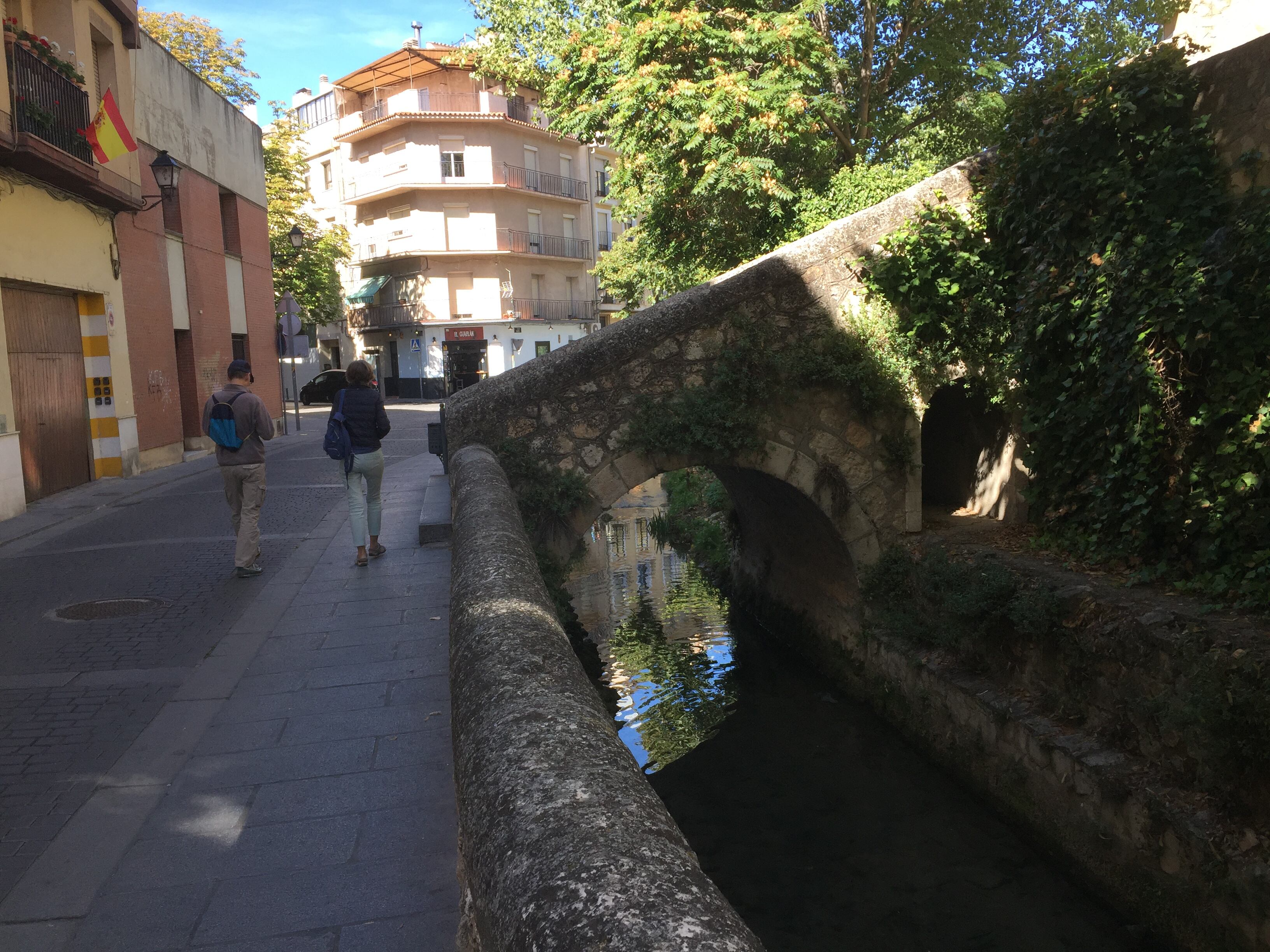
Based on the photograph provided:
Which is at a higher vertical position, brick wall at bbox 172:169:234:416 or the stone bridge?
brick wall at bbox 172:169:234:416

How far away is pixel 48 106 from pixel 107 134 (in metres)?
1.06

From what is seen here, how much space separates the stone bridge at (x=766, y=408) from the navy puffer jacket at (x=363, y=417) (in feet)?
1.88

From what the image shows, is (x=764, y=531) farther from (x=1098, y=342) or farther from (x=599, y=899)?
(x=599, y=899)

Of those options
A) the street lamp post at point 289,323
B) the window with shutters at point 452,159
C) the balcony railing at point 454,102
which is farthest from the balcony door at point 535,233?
the street lamp post at point 289,323

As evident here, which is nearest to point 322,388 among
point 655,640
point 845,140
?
point 845,140

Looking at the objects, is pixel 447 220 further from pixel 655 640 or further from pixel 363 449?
pixel 363 449

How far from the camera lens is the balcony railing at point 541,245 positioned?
38.6 m

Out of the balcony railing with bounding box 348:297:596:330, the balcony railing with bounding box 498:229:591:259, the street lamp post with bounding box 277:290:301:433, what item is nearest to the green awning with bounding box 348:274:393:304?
the balcony railing with bounding box 348:297:596:330

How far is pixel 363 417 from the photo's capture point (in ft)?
23.8

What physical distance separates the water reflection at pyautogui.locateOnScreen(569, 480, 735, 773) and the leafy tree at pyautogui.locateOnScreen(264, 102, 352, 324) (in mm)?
18600

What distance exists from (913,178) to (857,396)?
15.2 ft

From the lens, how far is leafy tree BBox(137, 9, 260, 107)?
26.2 meters

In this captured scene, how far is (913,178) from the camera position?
11.3m

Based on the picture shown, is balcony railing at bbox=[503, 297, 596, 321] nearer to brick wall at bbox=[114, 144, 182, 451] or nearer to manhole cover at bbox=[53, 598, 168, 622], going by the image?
brick wall at bbox=[114, 144, 182, 451]
